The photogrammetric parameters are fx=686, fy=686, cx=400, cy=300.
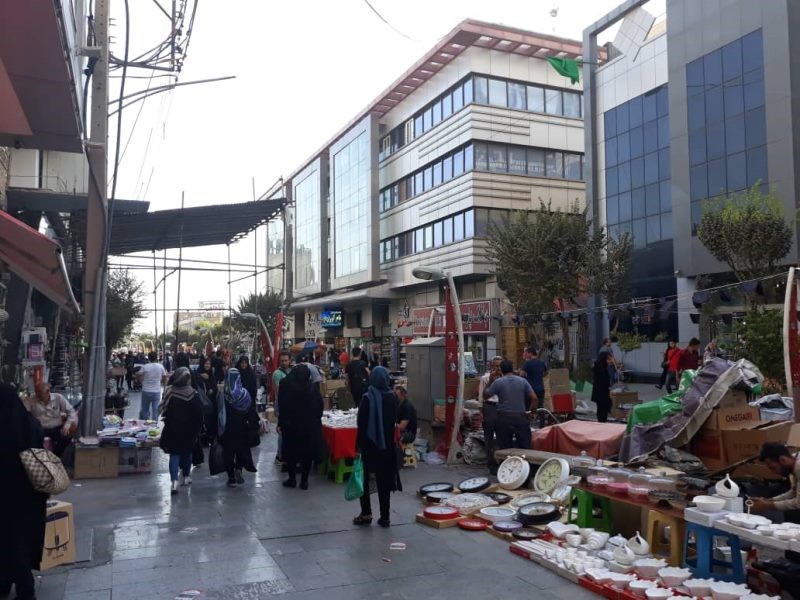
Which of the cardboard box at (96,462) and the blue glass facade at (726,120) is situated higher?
the blue glass facade at (726,120)

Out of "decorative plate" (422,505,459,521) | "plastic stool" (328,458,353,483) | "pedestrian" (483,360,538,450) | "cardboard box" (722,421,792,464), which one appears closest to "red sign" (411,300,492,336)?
"pedestrian" (483,360,538,450)

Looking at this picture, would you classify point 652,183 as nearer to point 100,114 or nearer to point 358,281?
point 358,281

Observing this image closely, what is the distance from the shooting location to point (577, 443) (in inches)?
372

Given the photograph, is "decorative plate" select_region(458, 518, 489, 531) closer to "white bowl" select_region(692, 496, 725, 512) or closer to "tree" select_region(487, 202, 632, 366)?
"white bowl" select_region(692, 496, 725, 512)

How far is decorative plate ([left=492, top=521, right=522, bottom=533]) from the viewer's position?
22.0ft

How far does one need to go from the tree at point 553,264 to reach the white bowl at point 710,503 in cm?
1991

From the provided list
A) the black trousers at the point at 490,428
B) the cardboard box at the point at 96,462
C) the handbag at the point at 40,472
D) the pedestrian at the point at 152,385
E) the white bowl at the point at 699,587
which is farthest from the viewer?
the pedestrian at the point at 152,385

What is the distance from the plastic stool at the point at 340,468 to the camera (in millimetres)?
9406

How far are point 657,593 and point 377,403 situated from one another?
3193mm

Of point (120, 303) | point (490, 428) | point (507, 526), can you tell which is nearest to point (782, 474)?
point (507, 526)

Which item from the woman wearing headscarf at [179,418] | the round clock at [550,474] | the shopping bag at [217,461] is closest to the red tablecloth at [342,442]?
the shopping bag at [217,461]

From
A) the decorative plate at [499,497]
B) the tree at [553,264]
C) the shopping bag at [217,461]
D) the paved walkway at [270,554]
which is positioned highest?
the tree at [553,264]

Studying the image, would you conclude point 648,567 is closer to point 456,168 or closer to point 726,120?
point 726,120

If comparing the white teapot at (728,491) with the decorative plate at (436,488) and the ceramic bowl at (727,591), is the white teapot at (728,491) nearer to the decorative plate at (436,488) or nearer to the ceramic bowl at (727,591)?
the ceramic bowl at (727,591)
